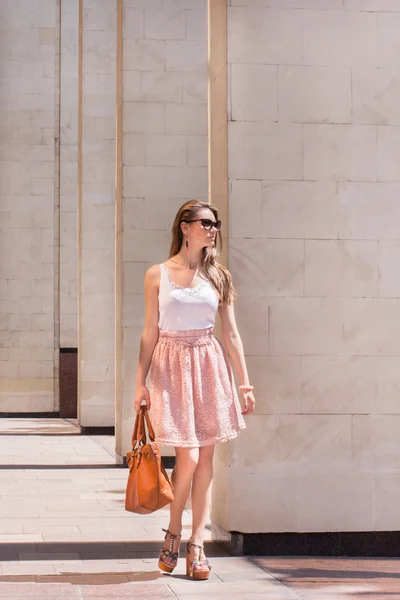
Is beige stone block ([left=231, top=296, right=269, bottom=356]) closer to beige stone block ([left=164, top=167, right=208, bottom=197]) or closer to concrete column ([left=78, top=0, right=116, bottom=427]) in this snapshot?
beige stone block ([left=164, top=167, right=208, bottom=197])

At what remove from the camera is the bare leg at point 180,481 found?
6688 millimetres

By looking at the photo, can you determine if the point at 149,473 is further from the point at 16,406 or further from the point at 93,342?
the point at 16,406

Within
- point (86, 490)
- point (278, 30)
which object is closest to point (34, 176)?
point (86, 490)

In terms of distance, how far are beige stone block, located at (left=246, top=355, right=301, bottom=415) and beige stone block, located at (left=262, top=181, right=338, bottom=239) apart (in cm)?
87

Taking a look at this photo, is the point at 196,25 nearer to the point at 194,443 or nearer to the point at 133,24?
the point at 133,24

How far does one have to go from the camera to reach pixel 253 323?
25.7ft

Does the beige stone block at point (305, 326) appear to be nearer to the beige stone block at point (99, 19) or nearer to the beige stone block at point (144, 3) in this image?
the beige stone block at point (144, 3)

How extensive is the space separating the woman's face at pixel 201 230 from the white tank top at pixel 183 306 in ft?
0.84

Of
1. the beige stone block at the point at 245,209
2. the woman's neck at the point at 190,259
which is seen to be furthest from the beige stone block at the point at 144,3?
the woman's neck at the point at 190,259

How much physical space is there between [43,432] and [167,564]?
48.8 feet

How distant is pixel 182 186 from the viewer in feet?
47.1

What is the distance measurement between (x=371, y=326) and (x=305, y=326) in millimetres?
468

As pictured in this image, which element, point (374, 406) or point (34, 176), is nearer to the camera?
point (374, 406)

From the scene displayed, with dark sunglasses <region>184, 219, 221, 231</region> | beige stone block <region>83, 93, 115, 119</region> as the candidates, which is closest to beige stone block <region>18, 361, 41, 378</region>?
beige stone block <region>83, 93, 115, 119</region>
